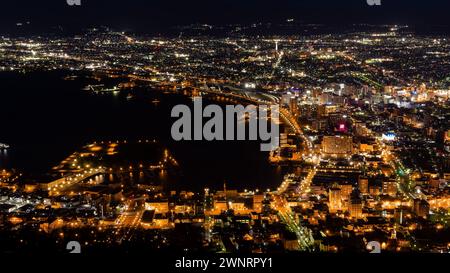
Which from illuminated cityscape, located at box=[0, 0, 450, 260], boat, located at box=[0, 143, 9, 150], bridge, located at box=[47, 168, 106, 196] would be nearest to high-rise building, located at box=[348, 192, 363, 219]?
illuminated cityscape, located at box=[0, 0, 450, 260]

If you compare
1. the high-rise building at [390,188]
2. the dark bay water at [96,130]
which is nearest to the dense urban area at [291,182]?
the high-rise building at [390,188]

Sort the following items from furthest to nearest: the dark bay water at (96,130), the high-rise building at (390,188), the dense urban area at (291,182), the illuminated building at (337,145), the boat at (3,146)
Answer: the boat at (3,146) < the illuminated building at (337,145) < the dark bay water at (96,130) < the high-rise building at (390,188) < the dense urban area at (291,182)

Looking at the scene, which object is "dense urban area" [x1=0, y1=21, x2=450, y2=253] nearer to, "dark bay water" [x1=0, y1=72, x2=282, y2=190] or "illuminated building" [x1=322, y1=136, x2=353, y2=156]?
"illuminated building" [x1=322, y1=136, x2=353, y2=156]

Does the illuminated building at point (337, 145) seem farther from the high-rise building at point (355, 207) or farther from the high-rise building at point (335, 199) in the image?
A: the high-rise building at point (355, 207)

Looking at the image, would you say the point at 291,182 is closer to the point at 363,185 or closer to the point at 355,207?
the point at 363,185

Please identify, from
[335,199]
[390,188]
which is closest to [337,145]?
[390,188]

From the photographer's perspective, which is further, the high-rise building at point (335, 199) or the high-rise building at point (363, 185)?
the high-rise building at point (363, 185)
